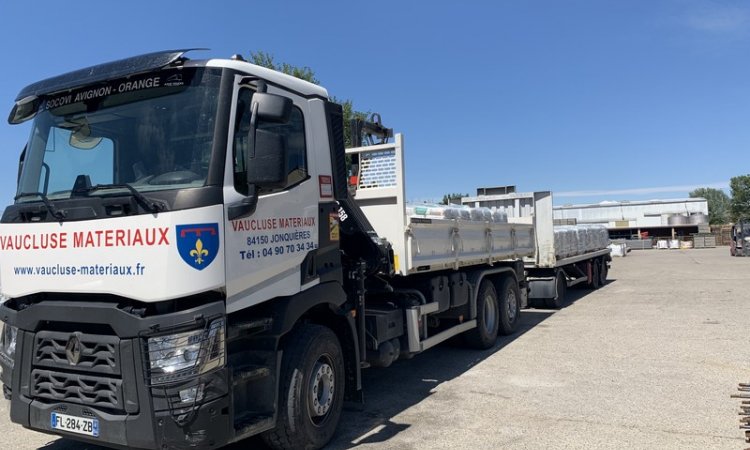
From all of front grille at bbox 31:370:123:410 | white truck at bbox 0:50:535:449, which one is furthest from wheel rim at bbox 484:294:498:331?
front grille at bbox 31:370:123:410

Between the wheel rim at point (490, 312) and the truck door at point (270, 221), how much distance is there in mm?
4757

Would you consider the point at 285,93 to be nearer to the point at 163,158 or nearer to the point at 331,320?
the point at 163,158

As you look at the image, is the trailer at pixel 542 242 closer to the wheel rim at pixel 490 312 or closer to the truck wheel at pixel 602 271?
the wheel rim at pixel 490 312

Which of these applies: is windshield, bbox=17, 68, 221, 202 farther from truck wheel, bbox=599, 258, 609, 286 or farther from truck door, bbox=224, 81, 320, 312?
truck wheel, bbox=599, 258, 609, 286

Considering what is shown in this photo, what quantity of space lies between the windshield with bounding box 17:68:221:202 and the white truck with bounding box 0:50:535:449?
0.01 meters

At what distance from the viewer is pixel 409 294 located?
21.3 ft

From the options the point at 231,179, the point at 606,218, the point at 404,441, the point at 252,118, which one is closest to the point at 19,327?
the point at 231,179

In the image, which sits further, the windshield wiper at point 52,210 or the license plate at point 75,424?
the windshield wiper at point 52,210

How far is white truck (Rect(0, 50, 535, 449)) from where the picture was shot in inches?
135

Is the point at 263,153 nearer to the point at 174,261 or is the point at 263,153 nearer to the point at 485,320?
the point at 174,261

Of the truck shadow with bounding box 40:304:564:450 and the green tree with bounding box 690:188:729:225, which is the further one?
the green tree with bounding box 690:188:729:225

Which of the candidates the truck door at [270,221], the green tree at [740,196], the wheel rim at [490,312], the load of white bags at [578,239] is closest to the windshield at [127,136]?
the truck door at [270,221]

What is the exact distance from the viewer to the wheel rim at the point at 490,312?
28.5 feet

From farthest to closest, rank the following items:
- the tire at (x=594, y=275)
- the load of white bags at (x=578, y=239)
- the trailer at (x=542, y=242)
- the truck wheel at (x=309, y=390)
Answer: the tire at (x=594, y=275) < the load of white bags at (x=578, y=239) < the trailer at (x=542, y=242) < the truck wheel at (x=309, y=390)
